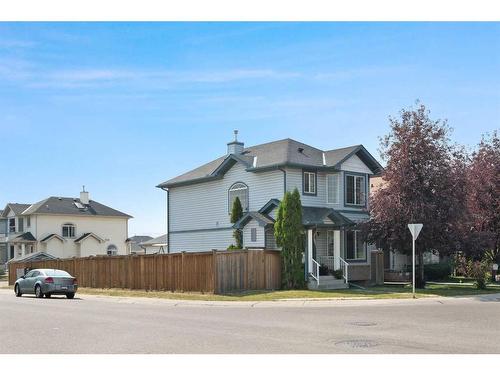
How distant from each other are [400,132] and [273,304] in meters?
11.0

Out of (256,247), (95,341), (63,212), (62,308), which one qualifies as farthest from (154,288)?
(63,212)

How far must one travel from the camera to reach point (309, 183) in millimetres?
33500

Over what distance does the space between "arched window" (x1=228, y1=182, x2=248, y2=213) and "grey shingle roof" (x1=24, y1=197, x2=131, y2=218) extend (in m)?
35.3

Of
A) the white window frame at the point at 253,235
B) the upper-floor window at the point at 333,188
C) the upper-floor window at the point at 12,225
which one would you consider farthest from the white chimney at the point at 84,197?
the upper-floor window at the point at 333,188

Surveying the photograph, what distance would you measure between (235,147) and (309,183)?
6.19 meters

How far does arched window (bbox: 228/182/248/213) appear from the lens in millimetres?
34906

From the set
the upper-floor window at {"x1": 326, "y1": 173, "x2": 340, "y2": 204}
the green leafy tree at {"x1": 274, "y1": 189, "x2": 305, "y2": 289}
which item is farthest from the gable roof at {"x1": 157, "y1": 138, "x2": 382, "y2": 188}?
the green leafy tree at {"x1": 274, "y1": 189, "x2": 305, "y2": 289}

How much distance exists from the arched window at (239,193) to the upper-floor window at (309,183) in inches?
137

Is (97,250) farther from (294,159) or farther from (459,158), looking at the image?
(459,158)

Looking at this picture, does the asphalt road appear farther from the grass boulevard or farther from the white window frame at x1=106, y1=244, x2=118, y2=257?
the white window frame at x1=106, y1=244, x2=118, y2=257

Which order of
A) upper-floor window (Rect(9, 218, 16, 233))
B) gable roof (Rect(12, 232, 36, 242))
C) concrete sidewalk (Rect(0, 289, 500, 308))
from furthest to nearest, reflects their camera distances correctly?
1. upper-floor window (Rect(9, 218, 16, 233))
2. gable roof (Rect(12, 232, 36, 242))
3. concrete sidewalk (Rect(0, 289, 500, 308))

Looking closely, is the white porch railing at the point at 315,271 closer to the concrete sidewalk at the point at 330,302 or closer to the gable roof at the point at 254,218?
the gable roof at the point at 254,218

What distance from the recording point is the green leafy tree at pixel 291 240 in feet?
96.8

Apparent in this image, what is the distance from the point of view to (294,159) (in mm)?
32812
